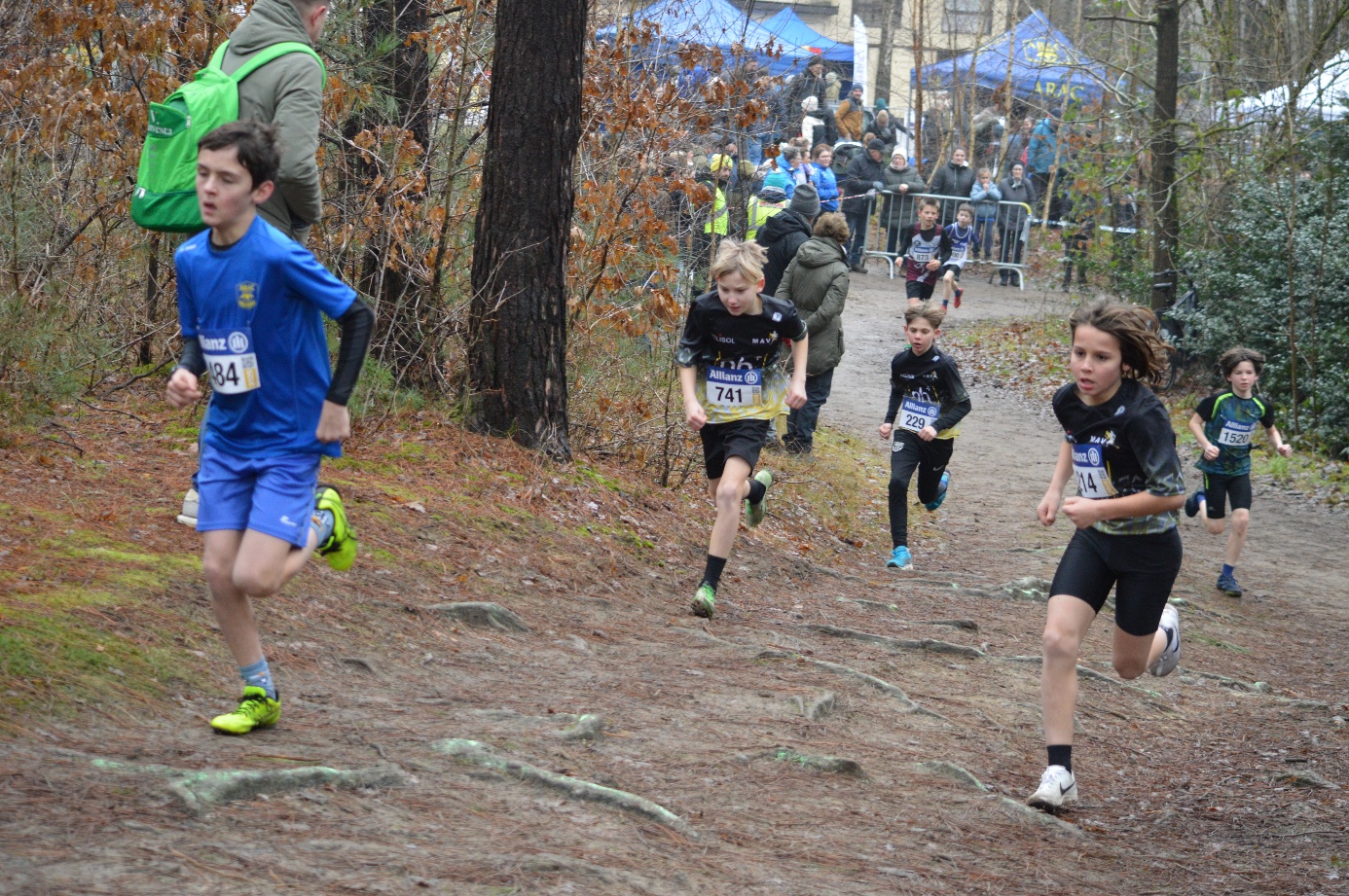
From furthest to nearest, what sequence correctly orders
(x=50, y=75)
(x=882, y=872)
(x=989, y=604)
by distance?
(x=989, y=604)
(x=50, y=75)
(x=882, y=872)

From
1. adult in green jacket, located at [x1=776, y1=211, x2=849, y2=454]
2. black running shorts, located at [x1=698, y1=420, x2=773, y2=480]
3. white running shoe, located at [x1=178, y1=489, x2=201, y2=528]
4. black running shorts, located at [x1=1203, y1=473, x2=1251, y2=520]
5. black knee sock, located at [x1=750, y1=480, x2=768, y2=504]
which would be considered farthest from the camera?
adult in green jacket, located at [x1=776, y1=211, x2=849, y2=454]

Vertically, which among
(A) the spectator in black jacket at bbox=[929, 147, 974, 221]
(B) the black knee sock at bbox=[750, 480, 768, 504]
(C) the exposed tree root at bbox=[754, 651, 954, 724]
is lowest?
(C) the exposed tree root at bbox=[754, 651, 954, 724]

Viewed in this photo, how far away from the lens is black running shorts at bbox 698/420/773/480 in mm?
7996

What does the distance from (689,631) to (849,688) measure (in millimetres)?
1111

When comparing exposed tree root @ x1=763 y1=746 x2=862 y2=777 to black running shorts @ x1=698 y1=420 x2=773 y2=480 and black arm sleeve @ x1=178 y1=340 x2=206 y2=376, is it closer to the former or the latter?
black arm sleeve @ x1=178 y1=340 x2=206 y2=376

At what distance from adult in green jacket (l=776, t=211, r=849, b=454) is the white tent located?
8216 millimetres

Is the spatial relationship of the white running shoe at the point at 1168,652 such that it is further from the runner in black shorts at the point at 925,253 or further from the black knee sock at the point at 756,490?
the runner in black shorts at the point at 925,253

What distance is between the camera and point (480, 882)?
12.1 feet

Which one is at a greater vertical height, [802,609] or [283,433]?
[283,433]

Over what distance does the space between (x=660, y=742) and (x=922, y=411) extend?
5.51 m

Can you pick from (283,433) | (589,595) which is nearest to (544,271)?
(589,595)

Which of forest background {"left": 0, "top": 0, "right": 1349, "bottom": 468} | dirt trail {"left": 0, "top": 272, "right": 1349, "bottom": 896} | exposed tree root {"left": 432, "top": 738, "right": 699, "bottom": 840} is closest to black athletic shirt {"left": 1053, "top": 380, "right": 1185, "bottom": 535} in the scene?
dirt trail {"left": 0, "top": 272, "right": 1349, "bottom": 896}

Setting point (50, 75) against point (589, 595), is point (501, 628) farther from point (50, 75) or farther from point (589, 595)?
point (50, 75)

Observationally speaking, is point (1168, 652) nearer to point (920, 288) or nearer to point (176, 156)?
point (176, 156)
